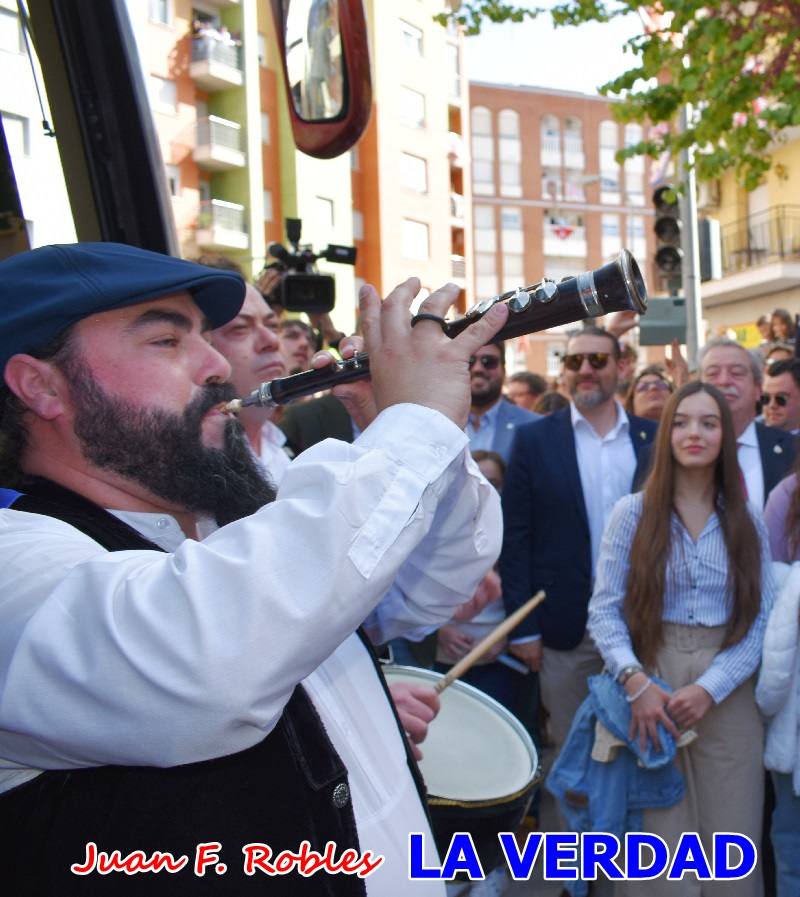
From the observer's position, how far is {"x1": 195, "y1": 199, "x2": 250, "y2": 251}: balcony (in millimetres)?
4066

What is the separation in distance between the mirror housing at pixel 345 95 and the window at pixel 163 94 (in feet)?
1.75

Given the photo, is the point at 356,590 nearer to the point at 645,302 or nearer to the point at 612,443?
the point at 645,302

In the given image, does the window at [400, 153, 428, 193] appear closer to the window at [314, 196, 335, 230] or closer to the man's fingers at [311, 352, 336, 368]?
the window at [314, 196, 335, 230]

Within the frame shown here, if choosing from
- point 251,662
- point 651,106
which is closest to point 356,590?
point 251,662

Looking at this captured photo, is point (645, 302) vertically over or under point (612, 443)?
over

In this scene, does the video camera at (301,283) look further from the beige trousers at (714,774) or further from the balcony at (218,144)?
the beige trousers at (714,774)

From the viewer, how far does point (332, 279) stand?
5.22m

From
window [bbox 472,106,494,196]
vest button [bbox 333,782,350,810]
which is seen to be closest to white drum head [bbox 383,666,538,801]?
vest button [bbox 333,782,350,810]

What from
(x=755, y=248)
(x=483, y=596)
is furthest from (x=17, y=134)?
(x=755, y=248)

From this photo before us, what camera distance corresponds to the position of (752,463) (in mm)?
4645

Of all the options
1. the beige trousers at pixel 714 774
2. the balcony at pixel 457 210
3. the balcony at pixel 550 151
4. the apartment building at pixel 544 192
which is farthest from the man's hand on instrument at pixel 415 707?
the balcony at pixel 550 151

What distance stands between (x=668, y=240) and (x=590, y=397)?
5.62 meters

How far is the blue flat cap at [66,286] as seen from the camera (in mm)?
1634

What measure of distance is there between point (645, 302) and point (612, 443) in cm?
322
